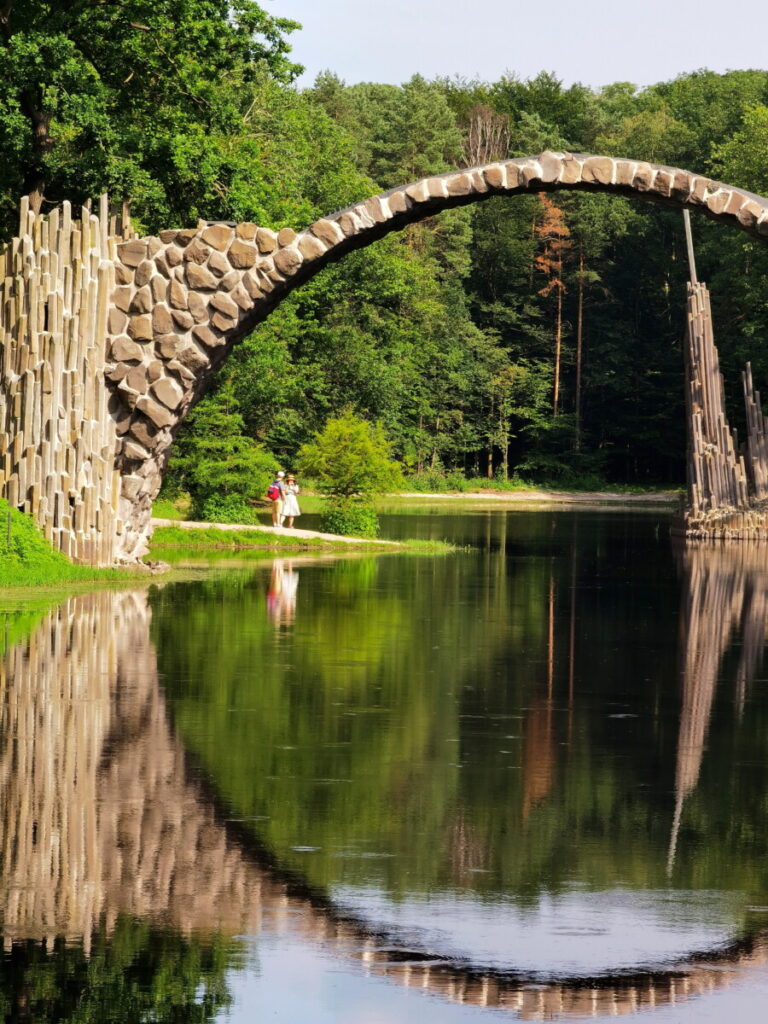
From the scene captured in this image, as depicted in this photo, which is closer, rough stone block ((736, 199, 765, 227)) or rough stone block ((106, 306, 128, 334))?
rough stone block ((106, 306, 128, 334))

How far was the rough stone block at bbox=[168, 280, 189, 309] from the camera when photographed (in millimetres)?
21109

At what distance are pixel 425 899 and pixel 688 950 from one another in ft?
3.69

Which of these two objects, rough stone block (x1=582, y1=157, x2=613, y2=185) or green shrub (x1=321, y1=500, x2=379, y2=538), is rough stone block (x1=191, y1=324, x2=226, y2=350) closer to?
rough stone block (x1=582, y1=157, x2=613, y2=185)

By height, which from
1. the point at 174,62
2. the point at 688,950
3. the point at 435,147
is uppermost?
the point at 435,147

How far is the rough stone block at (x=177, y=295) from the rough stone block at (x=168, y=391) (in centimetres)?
90

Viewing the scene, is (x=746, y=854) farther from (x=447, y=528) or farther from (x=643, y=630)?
(x=447, y=528)

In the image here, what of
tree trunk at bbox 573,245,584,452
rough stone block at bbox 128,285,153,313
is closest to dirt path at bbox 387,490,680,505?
tree trunk at bbox 573,245,584,452

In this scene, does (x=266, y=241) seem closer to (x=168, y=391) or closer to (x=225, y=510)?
(x=168, y=391)

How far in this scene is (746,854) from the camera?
7.69m

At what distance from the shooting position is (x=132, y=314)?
832 inches

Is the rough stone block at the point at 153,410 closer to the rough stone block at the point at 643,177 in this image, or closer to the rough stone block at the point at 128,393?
the rough stone block at the point at 128,393

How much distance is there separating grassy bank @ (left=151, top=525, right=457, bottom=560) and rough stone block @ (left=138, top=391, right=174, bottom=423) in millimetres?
5641

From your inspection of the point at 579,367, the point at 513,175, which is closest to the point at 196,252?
the point at 513,175

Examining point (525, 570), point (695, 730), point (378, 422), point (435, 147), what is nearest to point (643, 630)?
point (695, 730)
